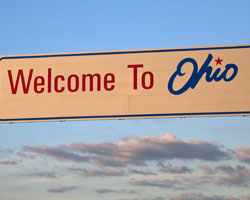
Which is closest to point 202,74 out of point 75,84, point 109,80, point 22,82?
point 109,80

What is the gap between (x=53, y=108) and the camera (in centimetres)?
1458

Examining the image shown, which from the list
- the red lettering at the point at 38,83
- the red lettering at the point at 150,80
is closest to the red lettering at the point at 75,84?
the red lettering at the point at 38,83

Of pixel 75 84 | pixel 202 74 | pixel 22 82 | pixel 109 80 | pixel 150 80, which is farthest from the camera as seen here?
pixel 22 82

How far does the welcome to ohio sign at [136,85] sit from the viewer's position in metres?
14.1

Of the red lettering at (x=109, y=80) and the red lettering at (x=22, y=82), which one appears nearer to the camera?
the red lettering at (x=109, y=80)

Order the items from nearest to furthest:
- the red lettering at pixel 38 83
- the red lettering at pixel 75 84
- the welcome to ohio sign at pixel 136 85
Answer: the welcome to ohio sign at pixel 136 85, the red lettering at pixel 75 84, the red lettering at pixel 38 83

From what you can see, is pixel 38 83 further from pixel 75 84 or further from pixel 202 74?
pixel 202 74

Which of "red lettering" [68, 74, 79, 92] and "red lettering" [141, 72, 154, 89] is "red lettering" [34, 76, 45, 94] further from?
"red lettering" [141, 72, 154, 89]

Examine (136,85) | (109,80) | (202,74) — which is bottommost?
(136,85)

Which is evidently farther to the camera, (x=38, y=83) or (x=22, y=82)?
(x=22, y=82)

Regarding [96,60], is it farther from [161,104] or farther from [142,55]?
[161,104]

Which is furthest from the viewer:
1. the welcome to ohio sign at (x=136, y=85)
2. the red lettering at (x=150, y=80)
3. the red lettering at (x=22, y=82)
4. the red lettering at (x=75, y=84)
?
the red lettering at (x=22, y=82)

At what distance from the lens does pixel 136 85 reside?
1438 centimetres

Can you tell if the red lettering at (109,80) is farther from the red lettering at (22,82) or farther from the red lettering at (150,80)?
the red lettering at (22,82)
